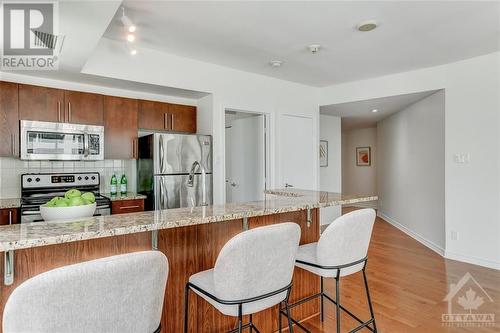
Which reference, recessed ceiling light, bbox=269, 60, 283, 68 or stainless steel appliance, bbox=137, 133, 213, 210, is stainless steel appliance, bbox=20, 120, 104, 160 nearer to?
stainless steel appliance, bbox=137, 133, 213, 210

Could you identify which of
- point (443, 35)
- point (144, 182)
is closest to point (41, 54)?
point (144, 182)

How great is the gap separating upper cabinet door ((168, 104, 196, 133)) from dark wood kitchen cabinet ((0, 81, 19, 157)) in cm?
157

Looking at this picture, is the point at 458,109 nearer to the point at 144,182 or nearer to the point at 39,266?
the point at 144,182

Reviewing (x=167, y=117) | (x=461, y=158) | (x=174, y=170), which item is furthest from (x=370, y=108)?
(x=174, y=170)

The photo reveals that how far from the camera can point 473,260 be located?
366cm

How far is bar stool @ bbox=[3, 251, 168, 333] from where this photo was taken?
0.83 m

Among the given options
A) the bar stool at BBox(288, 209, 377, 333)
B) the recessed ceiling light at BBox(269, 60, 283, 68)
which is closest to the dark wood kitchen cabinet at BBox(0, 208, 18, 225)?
the bar stool at BBox(288, 209, 377, 333)

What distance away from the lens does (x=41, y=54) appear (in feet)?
8.66

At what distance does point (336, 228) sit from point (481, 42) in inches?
116

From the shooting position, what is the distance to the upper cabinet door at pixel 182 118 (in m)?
3.92

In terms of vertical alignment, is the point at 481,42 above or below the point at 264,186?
above

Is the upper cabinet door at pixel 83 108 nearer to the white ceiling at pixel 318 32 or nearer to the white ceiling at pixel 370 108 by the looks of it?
the white ceiling at pixel 318 32

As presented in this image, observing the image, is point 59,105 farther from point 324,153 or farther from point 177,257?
point 324,153

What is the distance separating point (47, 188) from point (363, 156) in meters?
6.95
